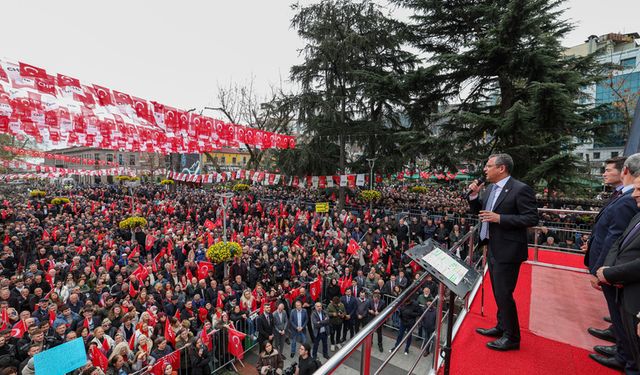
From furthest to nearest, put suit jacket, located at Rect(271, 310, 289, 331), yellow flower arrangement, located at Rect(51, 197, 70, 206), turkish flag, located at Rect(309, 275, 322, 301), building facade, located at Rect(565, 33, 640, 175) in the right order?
building facade, located at Rect(565, 33, 640, 175)
yellow flower arrangement, located at Rect(51, 197, 70, 206)
turkish flag, located at Rect(309, 275, 322, 301)
suit jacket, located at Rect(271, 310, 289, 331)

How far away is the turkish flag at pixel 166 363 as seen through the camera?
21.5 feet

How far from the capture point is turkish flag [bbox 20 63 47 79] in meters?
6.77

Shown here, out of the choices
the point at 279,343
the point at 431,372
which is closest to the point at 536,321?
the point at 431,372

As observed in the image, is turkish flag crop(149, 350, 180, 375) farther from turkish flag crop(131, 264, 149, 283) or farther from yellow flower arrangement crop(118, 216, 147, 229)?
yellow flower arrangement crop(118, 216, 147, 229)

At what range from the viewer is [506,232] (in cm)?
298

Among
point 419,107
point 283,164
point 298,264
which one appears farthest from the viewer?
point 283,164

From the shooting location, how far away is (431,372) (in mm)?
2877

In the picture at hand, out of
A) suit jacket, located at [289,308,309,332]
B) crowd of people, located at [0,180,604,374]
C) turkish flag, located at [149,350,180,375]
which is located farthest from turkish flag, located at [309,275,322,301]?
A: turkish flag, located at [149,350,180,375]

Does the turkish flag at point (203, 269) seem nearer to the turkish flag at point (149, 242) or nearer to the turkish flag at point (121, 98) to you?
the turkish flag at point (149, 242)

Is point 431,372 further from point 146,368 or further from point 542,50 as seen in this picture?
point 542,50

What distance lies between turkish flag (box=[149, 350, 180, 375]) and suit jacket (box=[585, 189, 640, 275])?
7.60 m

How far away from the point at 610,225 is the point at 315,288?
8.35m

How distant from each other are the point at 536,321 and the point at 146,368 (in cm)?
727

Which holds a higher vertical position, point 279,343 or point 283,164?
point 283,164
